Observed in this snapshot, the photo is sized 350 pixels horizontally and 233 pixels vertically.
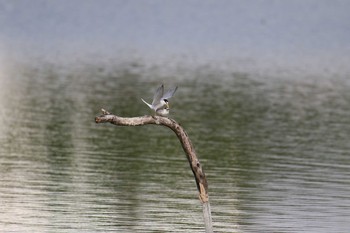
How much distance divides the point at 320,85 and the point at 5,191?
50030 mm

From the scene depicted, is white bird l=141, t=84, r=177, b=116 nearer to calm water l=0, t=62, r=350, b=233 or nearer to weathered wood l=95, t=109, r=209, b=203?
weathered wood l=95, t=109, r=209, b=203

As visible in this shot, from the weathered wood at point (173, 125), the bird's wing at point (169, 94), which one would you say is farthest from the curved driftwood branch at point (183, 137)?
the bird's wing at point (169, 94)

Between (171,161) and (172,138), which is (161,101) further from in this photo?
(172,138)

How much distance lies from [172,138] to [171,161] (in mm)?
6693

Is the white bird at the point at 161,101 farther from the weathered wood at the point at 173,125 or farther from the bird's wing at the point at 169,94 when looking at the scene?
the weathered wood at the point at 173,125

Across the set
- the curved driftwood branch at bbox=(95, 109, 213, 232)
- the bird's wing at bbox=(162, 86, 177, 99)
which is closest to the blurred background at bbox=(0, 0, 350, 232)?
the curved driftwood branch at bbox=(95, 109, 213, 232)

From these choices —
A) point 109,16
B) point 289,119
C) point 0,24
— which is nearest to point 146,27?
point 109,16

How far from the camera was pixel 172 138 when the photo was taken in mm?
52906

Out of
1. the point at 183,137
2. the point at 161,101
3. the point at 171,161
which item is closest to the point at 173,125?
the point at 183,137

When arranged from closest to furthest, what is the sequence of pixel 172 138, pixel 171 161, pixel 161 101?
pixel 161 101 < pixel 171 161 < pixel 172 138

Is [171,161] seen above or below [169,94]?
above

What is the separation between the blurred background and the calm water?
0.06m

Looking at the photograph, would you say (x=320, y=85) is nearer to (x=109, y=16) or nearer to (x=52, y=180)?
(x=52, y=180)

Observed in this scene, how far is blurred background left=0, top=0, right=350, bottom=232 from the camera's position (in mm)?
35375
